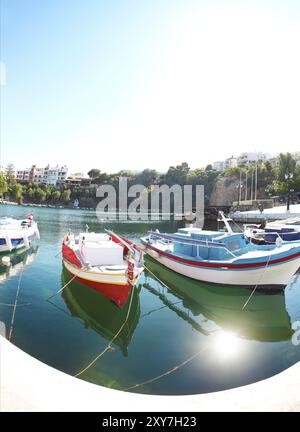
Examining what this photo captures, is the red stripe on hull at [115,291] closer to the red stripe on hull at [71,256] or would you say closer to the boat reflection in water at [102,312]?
the boat reflection in water at [102,312]

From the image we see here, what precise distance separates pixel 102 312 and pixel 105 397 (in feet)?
20.6

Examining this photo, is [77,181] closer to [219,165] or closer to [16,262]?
[219,165]

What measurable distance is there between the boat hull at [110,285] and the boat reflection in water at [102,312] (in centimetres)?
44

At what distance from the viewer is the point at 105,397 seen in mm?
3842

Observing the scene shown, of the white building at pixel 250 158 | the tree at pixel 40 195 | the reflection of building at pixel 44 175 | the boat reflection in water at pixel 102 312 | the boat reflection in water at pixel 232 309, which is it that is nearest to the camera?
the boat reflection in water at pixel 102 312

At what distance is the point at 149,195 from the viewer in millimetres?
94250

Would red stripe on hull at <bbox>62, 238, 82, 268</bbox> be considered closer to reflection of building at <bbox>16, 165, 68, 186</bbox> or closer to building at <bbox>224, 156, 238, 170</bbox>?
reflection of building at <bbox>16, 165, 68, 186</bbox>

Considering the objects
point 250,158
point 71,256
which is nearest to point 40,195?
point 250,158

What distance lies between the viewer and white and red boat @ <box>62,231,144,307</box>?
984 cm

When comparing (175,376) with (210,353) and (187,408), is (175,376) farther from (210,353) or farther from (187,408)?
(187,408)

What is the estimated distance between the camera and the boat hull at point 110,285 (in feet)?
32.2


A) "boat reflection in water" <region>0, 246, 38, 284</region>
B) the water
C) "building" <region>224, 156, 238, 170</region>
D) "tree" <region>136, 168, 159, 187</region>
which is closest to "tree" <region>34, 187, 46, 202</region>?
"tree" <region>136, 168, 159, 187</region>

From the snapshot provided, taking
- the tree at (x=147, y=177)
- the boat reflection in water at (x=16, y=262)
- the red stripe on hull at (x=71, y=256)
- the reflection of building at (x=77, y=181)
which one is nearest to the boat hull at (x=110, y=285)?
the red stripe on hull at (x=71, y=256)

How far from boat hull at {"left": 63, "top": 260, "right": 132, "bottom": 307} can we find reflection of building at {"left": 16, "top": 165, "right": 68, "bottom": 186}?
122321 mm
